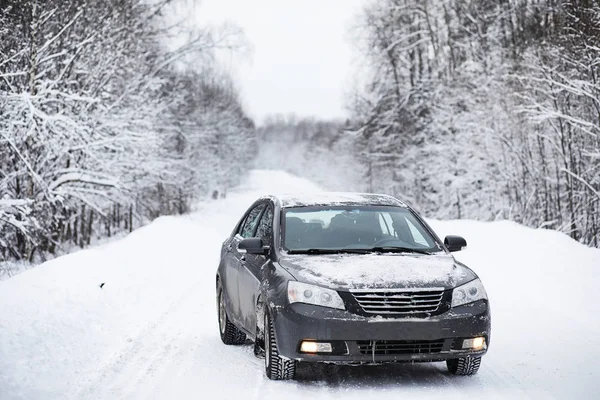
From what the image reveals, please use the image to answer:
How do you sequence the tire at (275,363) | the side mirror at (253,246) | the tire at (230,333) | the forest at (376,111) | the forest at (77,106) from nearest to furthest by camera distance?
1. the tire at (275,363)
2. the side mirror at (253,246)
3. the tire at (230,333)
4. the forest at (77,106)
5. the forest at (376,111)

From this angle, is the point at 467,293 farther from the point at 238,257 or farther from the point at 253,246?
the point at 238,257

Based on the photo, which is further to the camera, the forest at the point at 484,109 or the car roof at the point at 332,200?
the forest at the point at 484,109

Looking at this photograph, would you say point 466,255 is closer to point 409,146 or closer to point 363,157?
point 409,146

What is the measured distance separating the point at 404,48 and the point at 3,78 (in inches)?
1021

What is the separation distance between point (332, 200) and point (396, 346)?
2.26m

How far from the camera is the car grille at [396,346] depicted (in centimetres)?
577

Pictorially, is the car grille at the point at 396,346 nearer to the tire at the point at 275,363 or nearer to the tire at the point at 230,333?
the tire at the point at 275,363

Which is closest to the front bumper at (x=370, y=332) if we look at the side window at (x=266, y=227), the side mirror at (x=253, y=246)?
the side mirror at (x=253, y=246)

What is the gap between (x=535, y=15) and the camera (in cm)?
2817

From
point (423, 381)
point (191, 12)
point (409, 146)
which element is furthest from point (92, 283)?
point (409, 146)

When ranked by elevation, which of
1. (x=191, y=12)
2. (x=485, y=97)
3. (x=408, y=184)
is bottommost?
(x=408, y=184)

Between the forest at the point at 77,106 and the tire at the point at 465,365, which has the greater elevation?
the forest at the point at 77,106

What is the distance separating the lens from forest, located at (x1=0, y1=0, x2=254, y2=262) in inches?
712

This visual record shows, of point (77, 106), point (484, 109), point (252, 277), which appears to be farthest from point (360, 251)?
point (484, 109)
